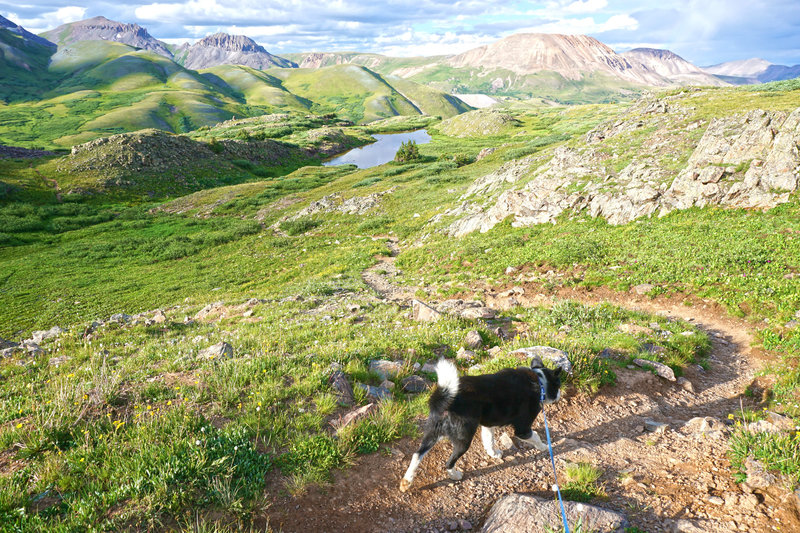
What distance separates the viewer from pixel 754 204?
65.6ft

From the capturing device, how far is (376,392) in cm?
786

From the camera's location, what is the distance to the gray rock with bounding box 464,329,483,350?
1059cm

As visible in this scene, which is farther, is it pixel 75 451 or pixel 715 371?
pixel 715 371

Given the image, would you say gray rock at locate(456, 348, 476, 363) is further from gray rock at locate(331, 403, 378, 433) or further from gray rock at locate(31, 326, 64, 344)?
gray rock at locate(31, 326, 64, 344)

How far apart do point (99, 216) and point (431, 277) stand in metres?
56.7

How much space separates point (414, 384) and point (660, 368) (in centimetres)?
615

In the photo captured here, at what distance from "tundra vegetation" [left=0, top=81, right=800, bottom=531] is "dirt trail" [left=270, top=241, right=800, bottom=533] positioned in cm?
36

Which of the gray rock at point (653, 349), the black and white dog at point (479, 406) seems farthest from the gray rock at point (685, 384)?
the black and white dog at point (479, 406)

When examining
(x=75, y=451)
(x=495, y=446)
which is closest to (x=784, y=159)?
(x=495, y=446)

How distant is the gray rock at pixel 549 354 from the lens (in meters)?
8.23

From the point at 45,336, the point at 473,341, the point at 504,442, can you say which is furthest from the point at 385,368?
the point at 45,336

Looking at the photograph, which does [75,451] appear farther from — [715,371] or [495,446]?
[715,371]

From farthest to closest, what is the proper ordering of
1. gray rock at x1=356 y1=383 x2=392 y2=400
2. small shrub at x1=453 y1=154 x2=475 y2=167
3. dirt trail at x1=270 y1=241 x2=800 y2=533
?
small shrub at x1=453 y1=154 x2=475 y2=167
gray rock at x1=356 y1=383 x2=392 y2=400
dirt trail at x1=270 y1=241 x2=800 y2=533

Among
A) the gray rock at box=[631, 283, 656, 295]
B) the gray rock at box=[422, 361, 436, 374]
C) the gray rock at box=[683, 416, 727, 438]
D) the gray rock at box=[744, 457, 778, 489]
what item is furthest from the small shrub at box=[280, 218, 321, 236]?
the gray rock at box=[744, 457, 778, 489]
